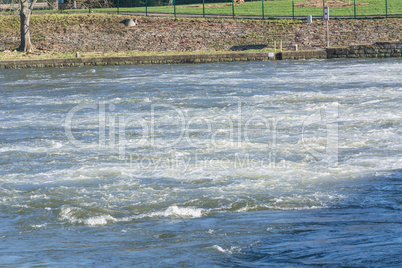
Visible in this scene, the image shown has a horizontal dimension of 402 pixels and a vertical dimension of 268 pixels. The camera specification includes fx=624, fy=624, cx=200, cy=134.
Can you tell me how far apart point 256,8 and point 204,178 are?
3753 centimetres

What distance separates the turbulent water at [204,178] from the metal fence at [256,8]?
22.0m

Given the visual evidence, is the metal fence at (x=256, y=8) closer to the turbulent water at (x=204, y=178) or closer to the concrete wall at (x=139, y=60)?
the concrete wall at (x=139, y=60)

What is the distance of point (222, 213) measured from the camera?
7863 millimetres

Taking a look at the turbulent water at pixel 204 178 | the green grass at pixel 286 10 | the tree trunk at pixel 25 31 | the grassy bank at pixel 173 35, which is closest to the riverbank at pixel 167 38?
the grassy bank at pixel 173 35

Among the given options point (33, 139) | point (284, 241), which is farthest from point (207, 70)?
point (284, 241)

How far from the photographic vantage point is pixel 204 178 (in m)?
9.70

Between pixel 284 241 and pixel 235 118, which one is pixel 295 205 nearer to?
pixel 284 241

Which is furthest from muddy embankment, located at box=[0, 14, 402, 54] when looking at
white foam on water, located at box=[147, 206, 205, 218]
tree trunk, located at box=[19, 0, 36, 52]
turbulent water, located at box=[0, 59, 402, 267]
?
white foam on water, located at box=[147, 206, 205, 218]

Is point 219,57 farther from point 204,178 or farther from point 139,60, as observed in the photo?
point 204,178

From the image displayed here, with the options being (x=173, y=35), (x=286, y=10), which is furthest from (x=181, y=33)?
(x=286, y=10)

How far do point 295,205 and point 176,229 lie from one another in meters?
1.71

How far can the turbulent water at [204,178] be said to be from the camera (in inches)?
255

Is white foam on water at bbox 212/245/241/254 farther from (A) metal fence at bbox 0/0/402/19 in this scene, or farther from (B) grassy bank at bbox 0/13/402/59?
(A) metal fence at bbox 0/0/402/19

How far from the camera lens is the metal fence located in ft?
135
